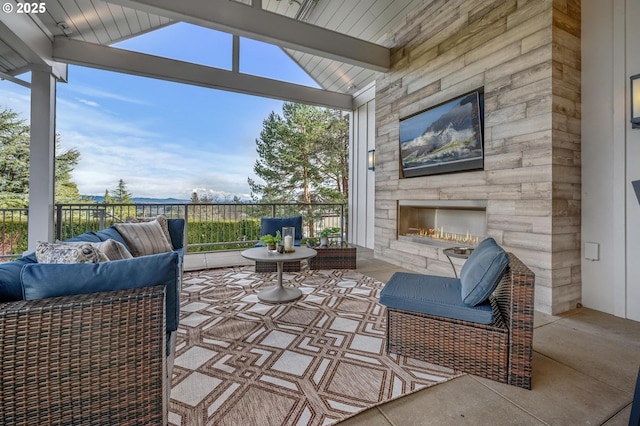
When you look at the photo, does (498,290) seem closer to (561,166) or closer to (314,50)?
(561,166)

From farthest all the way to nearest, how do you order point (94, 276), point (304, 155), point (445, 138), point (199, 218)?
point (304, 155) → point (199, 218) → point (445, 138) → point (94, 276)

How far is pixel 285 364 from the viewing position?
1863 millimetres

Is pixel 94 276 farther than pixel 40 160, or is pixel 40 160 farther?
pixel 40 160

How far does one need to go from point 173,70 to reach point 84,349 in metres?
4.84

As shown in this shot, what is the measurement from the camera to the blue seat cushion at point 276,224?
4570 mm

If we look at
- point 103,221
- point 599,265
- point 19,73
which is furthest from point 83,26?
point 599,265

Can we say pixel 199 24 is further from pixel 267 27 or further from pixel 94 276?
pixel 94 276

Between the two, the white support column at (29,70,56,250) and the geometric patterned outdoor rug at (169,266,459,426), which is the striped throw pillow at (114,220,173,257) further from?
the white support column at (29,70,56,250)

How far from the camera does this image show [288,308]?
2.82 m

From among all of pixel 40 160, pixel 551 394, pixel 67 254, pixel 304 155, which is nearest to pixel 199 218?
pixel 40 160

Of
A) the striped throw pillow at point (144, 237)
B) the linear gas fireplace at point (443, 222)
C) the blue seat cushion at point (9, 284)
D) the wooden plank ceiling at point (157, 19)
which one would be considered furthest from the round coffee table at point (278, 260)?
the wooden plank ceiling at point (157, 19)

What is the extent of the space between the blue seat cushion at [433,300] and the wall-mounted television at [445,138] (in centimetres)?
186

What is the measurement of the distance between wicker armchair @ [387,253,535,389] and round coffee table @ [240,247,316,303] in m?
1.27

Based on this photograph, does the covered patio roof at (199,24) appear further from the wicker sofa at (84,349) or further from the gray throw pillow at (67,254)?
the wicker sofa at (84,349)
